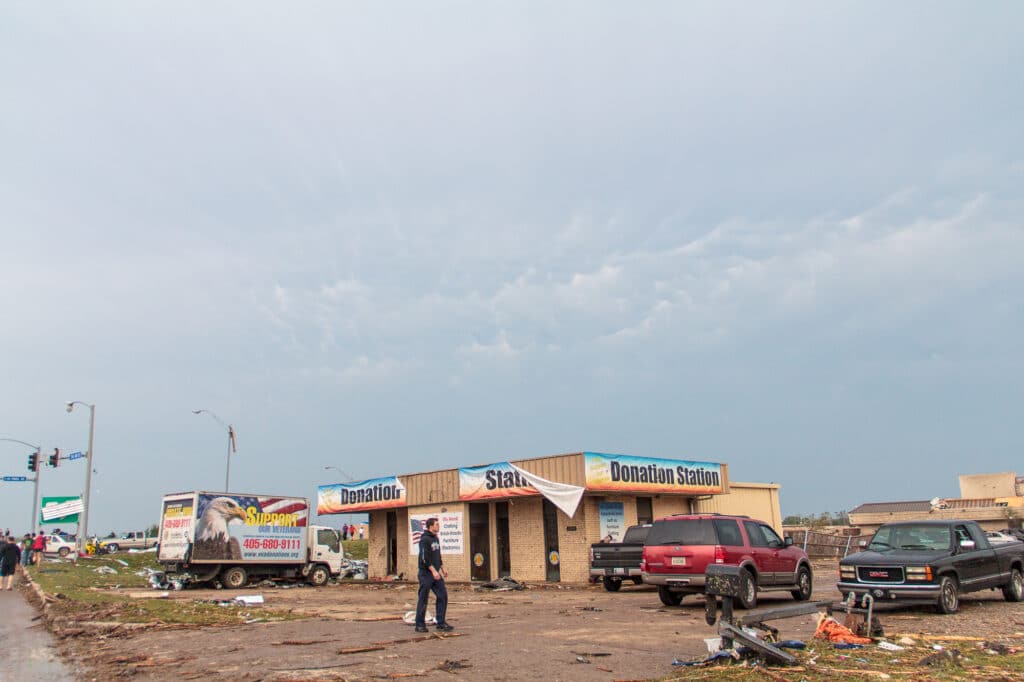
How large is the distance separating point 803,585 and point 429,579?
954 cm

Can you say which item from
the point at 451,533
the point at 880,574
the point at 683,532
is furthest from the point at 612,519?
the point at 880,574

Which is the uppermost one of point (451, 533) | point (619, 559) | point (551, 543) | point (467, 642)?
point (451, 533)

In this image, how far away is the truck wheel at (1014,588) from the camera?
51.8 feet

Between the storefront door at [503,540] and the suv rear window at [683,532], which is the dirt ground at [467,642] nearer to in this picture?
the suv rear window at [683,532]

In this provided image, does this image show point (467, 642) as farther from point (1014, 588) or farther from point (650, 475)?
point (650, 475)

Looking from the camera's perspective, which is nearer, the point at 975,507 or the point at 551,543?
the point at 551,543

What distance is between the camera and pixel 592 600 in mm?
19750

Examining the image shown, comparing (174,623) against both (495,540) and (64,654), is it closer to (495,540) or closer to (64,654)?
(64,654)

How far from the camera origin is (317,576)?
1163 inches

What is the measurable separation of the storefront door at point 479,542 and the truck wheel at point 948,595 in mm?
17622

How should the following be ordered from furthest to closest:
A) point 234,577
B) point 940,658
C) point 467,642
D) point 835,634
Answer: point 234,577
point 467,642
point 835,634
point 940,658

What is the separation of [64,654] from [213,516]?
1523 cm

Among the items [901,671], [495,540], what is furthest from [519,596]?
[901,671]

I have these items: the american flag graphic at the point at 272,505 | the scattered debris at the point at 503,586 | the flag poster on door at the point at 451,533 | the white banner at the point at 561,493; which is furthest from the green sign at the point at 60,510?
the white banner at the point at 561,493
